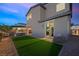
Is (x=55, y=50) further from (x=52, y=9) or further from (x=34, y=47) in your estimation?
(x=52, y=9)

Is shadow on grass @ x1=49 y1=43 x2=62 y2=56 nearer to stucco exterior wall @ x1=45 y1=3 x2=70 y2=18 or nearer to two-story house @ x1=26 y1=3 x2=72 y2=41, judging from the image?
two-story house @ x1=26 y1=3 x2=72 y2=41

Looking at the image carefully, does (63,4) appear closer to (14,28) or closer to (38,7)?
(38,7)

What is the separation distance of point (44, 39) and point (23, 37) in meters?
0.30

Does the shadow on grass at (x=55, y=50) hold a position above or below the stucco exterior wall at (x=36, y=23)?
below

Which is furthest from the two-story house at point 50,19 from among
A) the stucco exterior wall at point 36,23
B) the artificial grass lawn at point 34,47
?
the artificial grass lawn at point 34,47

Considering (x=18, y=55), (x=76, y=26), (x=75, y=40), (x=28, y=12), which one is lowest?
(x=18, y=55)

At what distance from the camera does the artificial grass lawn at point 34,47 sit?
280 centimetres

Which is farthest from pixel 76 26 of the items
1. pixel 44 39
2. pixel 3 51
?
pixel 3 51

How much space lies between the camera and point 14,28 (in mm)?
2855

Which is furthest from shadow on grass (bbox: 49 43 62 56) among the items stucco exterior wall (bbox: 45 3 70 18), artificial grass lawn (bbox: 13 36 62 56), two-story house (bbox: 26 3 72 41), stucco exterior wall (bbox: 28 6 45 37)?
stucco exterior wall (bbox: 45 3 70 18)

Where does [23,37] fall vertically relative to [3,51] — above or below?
above

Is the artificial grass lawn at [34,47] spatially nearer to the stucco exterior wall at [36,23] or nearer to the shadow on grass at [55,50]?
the shadow on grass at [55,50]

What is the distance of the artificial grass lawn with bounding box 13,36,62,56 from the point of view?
9.18 feet

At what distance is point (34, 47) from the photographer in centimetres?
284
